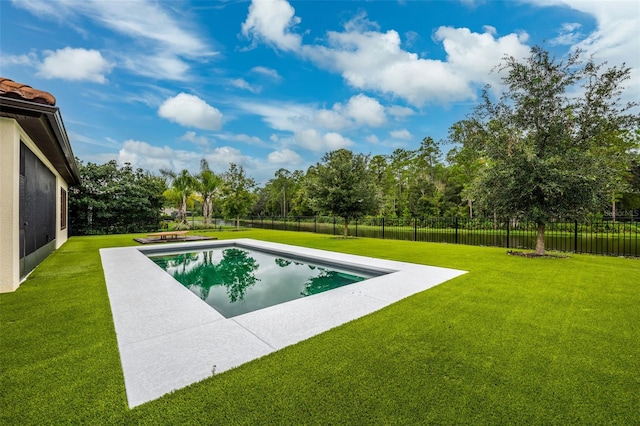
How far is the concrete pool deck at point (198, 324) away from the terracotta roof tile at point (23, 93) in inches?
122

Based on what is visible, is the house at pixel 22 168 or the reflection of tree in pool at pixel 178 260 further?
the reflection of tree in pool at pixel 178 260

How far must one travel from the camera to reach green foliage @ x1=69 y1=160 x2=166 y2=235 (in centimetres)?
1719

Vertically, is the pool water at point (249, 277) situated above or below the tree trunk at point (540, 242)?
below

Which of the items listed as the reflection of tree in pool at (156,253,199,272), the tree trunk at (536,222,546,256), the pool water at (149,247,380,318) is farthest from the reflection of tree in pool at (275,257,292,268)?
the tree trunk at (536,222,546,256)

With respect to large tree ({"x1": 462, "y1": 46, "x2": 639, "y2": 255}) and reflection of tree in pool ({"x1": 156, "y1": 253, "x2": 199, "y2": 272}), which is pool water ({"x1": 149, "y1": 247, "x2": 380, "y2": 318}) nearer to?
reflection of tree in pool ({"x1": 156, "y1": 253, "x2": 199, "y2": 272})

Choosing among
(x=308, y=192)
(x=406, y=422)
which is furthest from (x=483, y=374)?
(x=308, y=192)

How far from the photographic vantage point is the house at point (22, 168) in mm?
4109

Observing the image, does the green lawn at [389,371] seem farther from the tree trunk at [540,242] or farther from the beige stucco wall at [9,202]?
the tree trunk at [540,242]

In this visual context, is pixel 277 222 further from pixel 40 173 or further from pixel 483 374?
pixel 483 374

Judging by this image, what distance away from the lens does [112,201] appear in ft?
59.0

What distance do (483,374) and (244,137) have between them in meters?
28.6

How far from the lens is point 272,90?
1734 centimetres

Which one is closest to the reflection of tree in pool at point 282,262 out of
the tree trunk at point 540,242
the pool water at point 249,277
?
the pool water at point 249,277

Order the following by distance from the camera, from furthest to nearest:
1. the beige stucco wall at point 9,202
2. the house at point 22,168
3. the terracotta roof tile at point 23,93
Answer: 1. the beige stucco wall at point 9,202
2. the house at point 22,168
3. the terracotta roof tile at point 23,93
